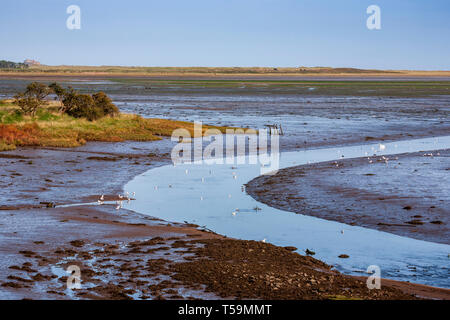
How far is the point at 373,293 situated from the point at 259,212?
8600 mm

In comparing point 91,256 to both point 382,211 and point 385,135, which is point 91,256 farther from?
point 385,135

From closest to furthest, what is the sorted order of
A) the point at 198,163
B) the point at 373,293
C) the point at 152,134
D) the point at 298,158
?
the point at 373,293, the point at 198,163, the point at 298,158, the point at 152,134

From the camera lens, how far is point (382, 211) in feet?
63.0

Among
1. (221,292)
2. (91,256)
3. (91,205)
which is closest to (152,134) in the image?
(91,205)

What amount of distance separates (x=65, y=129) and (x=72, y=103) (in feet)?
14.0

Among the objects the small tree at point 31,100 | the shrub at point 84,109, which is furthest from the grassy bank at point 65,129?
the shrub at point 84,109

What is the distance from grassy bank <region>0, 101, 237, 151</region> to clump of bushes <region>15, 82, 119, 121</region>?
0.46 m

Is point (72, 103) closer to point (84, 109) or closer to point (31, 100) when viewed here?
point (84, 109)

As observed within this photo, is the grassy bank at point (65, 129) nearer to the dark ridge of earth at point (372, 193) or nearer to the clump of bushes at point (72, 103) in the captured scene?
the clump of bushes at point (72, 103)

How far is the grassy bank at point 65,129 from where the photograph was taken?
3409 centimetres

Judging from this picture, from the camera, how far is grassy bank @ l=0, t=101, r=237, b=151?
34.1 metres

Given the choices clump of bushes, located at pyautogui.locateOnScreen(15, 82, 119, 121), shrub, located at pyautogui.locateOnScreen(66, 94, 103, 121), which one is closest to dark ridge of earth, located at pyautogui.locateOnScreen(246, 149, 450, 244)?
shrub, located at pyautogui.locateOnScreen(66, 94, 103, 121)

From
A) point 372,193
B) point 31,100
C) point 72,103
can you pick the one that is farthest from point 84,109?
point 372,193

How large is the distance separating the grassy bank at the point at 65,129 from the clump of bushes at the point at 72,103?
462mm
